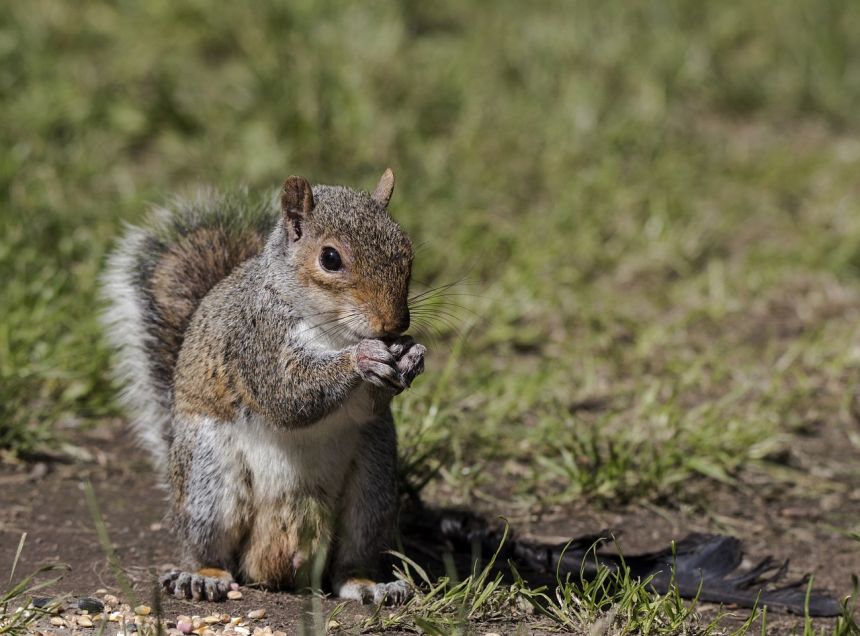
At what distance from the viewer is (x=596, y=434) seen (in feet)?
13.1

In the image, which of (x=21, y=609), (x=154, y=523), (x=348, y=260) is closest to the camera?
(x=21, y=609)

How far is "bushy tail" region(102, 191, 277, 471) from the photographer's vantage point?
11.2 ft

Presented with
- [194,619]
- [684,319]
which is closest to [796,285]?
[684,319]

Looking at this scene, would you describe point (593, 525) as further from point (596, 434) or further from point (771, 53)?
point (771, 53)

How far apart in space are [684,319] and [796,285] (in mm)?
662

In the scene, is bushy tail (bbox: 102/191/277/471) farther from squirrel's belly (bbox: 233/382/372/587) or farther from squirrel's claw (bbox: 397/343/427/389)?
squirrel's claw (bbox: 397/343/427/389)

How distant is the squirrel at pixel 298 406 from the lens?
2.78 meters

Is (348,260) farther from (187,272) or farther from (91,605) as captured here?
(91,605)

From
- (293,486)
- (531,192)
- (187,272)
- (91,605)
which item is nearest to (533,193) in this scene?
(531,192)

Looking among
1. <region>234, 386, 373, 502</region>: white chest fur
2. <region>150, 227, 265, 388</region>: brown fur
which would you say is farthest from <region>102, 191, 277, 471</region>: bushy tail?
<region>234, 386, 373, 502</region>: white chest fur

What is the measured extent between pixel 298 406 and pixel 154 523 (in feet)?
3.20

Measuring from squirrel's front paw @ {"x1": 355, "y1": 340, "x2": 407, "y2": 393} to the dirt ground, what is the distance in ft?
2.03

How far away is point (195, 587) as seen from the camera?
9.75 ft

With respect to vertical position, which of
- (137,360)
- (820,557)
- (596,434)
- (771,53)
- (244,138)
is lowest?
(820,557)
